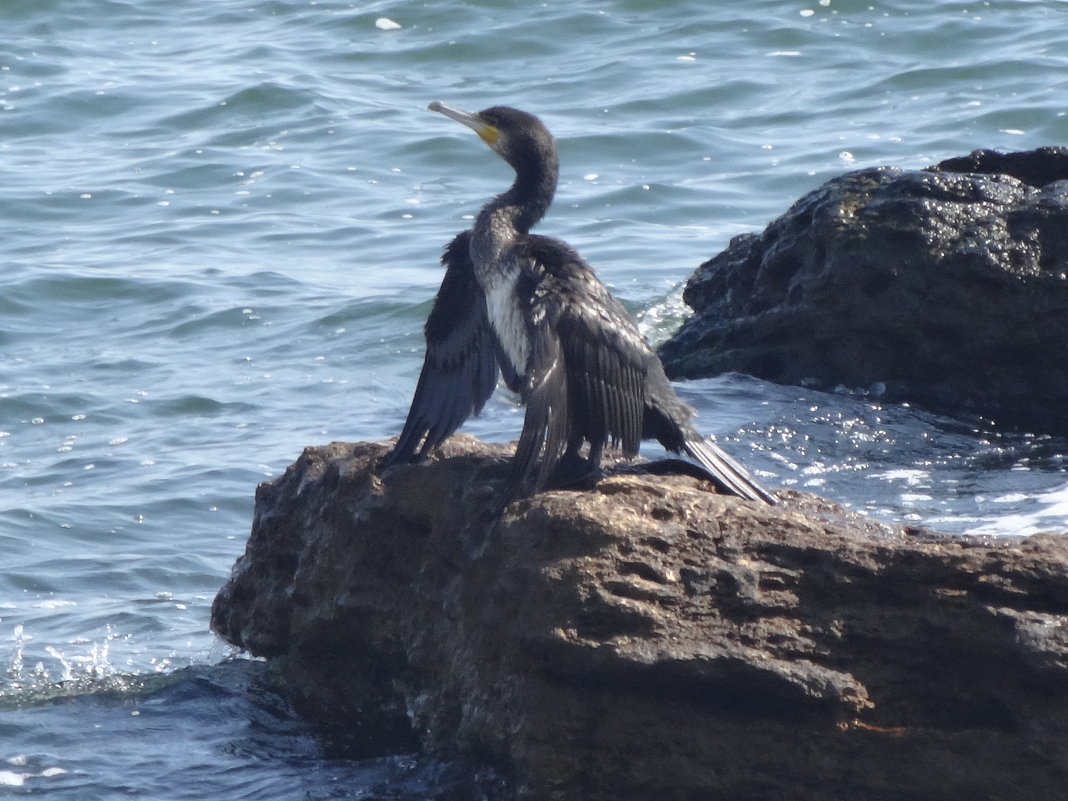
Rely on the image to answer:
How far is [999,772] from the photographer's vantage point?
10.7ft

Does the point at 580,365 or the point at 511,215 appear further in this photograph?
the point at 511,215

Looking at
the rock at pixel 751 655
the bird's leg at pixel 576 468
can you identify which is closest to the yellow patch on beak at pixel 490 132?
the bird's leg at pixel 576 468

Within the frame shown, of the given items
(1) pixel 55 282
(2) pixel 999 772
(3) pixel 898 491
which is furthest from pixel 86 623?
(1) pixel 55 282

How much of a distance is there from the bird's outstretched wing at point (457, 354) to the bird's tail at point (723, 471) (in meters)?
0.65

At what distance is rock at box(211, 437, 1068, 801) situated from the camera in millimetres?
3283

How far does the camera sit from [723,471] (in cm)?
409

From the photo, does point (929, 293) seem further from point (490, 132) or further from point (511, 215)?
point (511, 215)

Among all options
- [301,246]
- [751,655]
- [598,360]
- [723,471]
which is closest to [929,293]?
[723,471]

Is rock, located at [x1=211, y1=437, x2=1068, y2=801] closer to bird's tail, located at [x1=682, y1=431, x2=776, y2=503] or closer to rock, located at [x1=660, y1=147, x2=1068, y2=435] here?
bird's tail, located at [x1=682, y1=431, x2=776, y2=503]

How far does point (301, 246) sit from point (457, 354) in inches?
246

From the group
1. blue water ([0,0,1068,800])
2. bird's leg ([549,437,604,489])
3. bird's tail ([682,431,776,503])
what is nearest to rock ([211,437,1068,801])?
bird's leg ([549,437,604,489])

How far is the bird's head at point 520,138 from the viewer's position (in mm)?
4734

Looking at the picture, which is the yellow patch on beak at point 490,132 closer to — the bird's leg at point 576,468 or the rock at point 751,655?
the bird's leg at point 576,468

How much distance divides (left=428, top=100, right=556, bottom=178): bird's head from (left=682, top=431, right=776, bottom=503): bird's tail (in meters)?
1.05
